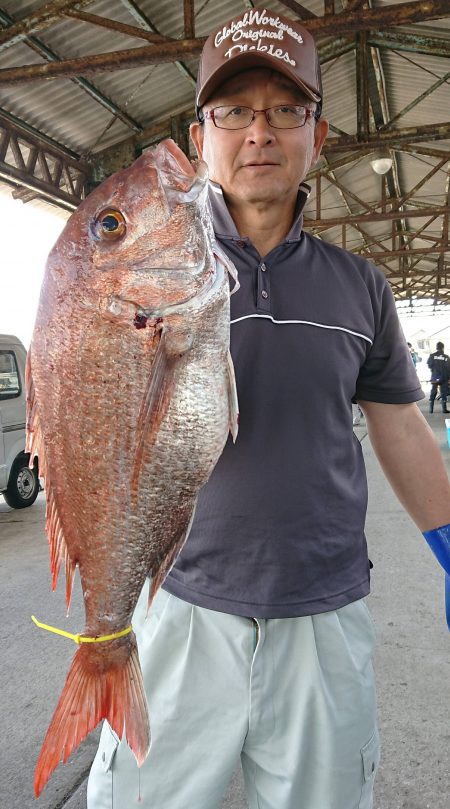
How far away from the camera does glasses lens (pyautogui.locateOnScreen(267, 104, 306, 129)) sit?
129cm

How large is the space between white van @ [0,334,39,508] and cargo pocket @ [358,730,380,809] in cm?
673

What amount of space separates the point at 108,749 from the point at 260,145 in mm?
1388

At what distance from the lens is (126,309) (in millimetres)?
1008

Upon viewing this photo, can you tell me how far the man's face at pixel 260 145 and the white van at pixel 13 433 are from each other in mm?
6570

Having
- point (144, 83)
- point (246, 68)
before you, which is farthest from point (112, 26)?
point (246, 68)

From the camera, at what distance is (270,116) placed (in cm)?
129

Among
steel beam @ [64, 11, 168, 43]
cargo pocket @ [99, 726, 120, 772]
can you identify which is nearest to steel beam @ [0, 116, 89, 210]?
steel beam @ [64, 11, 168, 43]

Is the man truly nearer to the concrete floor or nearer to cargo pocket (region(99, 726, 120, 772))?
the concrete floor

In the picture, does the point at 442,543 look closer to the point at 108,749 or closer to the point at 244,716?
the point at 244,716

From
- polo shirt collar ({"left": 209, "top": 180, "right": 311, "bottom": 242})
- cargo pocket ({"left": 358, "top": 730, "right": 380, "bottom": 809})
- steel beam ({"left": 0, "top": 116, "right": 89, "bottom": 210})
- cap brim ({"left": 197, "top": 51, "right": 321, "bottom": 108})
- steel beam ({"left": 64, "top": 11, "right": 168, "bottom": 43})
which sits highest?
steel beam ({"left": 64, "top": 11, "right": 168, "bottom": 43})

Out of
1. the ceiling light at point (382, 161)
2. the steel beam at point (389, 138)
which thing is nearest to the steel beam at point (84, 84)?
the steel beam at point (389, 138)

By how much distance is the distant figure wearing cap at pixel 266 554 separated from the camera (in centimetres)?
126

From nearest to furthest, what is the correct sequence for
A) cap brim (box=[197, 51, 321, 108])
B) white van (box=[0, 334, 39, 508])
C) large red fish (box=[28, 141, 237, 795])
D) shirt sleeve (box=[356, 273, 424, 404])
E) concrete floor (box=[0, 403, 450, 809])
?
large red fish (box=[28, 141, 237, 795]) → cap brim (box=[197, 51, 321, 108]) → shirt sleeve (box=[356, 273, 424, 404]) → concrete floor (box=[0, 403, 450, 809]) → white van (box=[0, 334, 39, 508])

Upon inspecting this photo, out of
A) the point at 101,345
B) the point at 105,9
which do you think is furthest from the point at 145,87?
the point at 101,345
